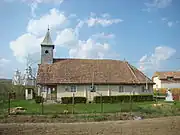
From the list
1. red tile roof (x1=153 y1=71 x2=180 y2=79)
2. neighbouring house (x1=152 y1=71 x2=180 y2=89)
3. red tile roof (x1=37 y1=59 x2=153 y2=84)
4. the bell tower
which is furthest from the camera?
red tile roof (x1=153 y1=71 x2=180 y2=79)

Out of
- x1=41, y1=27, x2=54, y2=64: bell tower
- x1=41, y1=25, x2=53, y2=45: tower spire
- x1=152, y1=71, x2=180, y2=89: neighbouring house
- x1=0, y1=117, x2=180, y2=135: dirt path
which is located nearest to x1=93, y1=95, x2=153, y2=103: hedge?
x1=41, y1=27, x2=54, y2=64: bell tower

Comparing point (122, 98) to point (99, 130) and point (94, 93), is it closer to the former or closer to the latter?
point (94, 93)

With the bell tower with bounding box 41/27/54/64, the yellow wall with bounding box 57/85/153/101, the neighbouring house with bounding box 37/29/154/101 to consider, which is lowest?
the yellow wall with bounding box 57/85/153/101

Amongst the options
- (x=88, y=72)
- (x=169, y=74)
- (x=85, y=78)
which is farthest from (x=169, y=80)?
(x=85, y=78)

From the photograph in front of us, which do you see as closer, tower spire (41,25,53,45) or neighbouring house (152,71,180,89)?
tower spire (41,25,53,45)

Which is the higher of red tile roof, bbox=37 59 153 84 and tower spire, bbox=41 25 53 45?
tower spire, bbox=41 25 53 45

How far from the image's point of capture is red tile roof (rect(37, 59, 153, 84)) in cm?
3816

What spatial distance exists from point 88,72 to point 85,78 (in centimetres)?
164

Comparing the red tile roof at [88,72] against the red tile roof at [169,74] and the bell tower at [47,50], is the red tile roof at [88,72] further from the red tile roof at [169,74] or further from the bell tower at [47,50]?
the red tile roof at [169,74]

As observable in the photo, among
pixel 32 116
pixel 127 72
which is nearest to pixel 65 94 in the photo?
pixel 127 72

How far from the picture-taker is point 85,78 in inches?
1527

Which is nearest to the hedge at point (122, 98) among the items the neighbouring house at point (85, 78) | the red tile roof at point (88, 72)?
the neighbouring house at point (85, 78)

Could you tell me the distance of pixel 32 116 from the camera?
20156mm

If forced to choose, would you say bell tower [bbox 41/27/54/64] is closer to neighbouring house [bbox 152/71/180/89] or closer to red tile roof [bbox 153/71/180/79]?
neighbouring house [bbox 152/71/180/89]
